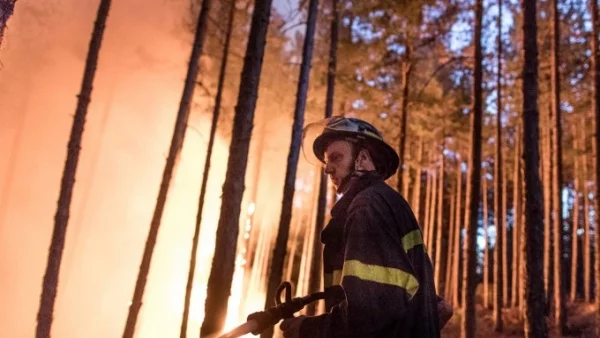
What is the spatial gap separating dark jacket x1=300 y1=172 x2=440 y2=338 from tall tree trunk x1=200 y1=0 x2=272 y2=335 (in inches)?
121

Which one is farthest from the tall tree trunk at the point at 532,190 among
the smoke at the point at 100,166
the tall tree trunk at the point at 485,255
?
the tall tree trunk at the point at 485,255

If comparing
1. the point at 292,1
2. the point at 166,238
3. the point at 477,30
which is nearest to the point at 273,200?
the point at 166,238

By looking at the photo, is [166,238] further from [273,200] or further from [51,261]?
[51,261]

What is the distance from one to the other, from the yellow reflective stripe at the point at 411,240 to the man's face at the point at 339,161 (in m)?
0.53

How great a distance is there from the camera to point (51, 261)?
7.91 meters

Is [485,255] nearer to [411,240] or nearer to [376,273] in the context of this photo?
[411,240]

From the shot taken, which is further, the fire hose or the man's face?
the man's face

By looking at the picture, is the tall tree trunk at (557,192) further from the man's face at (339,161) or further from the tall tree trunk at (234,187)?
the man's face at (339,161)

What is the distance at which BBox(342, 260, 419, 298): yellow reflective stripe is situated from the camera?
Answer: 192cm

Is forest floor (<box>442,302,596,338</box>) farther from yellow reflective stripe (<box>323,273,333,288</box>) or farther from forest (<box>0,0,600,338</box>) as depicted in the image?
yellow reflective stripe (<box>323,273,333,288</box>)

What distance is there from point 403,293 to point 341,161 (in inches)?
33.9

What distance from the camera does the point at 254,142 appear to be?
70.7 feet

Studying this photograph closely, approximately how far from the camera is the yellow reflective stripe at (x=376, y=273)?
1.92m

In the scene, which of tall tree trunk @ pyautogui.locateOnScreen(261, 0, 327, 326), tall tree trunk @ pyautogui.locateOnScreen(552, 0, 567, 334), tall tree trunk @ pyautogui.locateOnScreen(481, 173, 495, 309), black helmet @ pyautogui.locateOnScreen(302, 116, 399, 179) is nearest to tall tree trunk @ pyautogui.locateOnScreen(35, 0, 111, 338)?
tall tree trunk @ pyautogui.locateOnScreen(261, 0, 327, 326)
